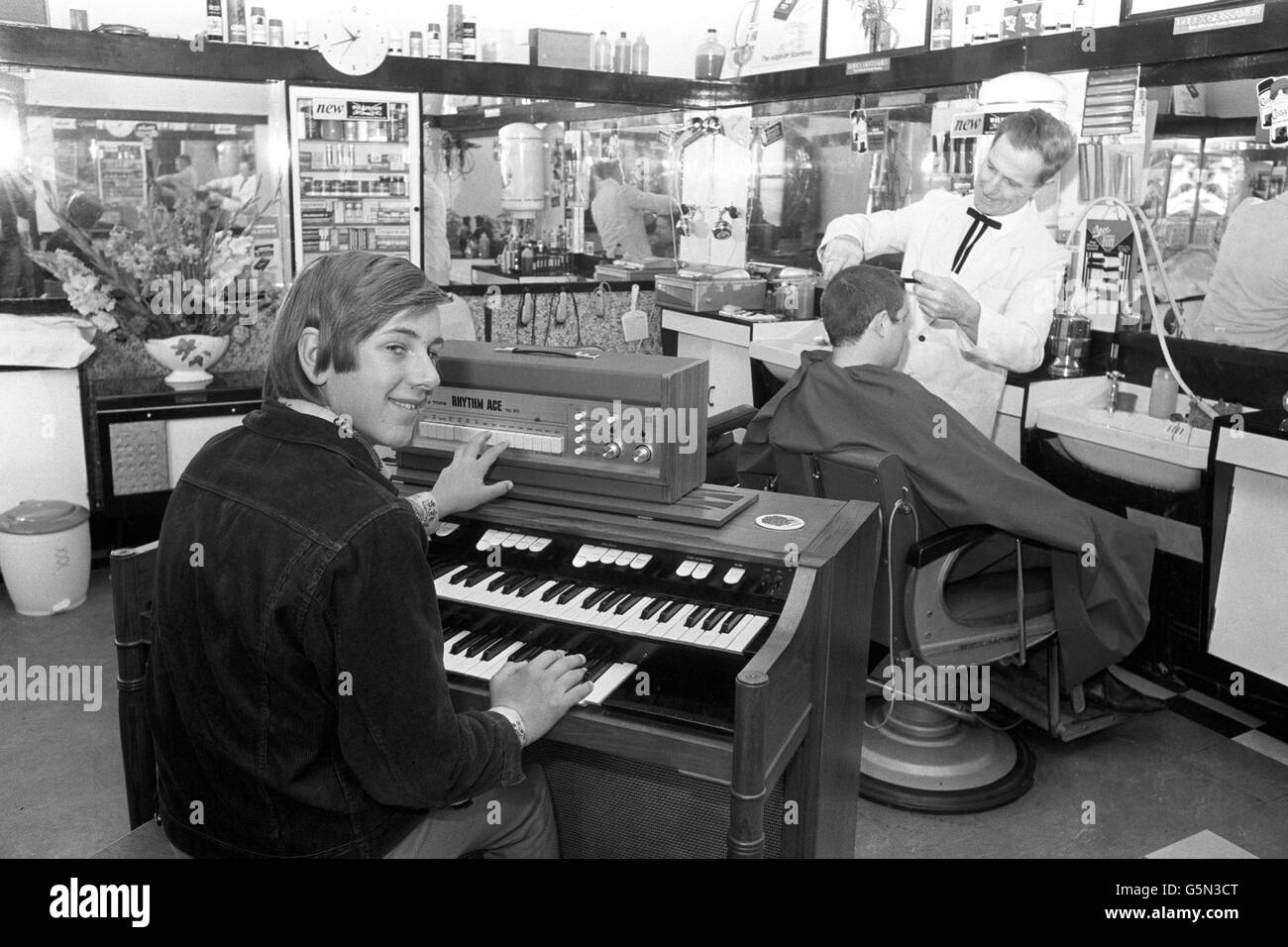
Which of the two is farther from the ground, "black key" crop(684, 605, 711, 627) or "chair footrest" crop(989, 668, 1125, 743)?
"black key" crop(684, 605, 711, 627)

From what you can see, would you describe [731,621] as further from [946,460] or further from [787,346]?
[787,346]

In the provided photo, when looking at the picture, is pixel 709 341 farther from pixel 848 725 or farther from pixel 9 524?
pixel 848 725

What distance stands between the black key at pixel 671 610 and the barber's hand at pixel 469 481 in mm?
359

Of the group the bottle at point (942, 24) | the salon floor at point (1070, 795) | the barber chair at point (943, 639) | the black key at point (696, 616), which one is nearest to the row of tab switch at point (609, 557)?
the black key at point (696, 616)

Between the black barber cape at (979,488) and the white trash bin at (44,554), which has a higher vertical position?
the black barber cape at (979,488)

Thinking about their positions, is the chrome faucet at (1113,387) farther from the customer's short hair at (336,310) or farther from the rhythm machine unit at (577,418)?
the customer's short hair at (336,310)

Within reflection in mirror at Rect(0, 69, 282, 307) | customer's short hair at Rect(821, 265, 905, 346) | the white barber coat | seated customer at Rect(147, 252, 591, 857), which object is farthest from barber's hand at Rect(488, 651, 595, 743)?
reflection in mirror at Rect(0, 69, 282, 307)

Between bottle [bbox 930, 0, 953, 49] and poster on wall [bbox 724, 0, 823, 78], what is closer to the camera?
bottle [bbox 930, 0, 953, 49]

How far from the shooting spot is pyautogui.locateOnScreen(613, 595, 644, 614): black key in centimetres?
169

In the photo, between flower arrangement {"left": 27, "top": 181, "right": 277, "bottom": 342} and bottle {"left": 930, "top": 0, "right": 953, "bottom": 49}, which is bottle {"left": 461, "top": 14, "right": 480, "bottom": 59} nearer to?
flower arrangement {"left": 27, "top": 181, "right": 277, "bottom": 342}

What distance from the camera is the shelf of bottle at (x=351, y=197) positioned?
15.5 ft

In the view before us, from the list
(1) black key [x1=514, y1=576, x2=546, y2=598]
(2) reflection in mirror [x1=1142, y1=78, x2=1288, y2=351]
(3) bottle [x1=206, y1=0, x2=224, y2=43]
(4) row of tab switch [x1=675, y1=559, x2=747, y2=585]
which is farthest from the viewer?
(3) bottle [x1=206, y1=0, x2=224, y2=43]

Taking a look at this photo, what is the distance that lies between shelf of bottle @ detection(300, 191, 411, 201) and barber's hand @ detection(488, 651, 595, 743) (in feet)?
11.9

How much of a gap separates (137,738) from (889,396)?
1.75m
